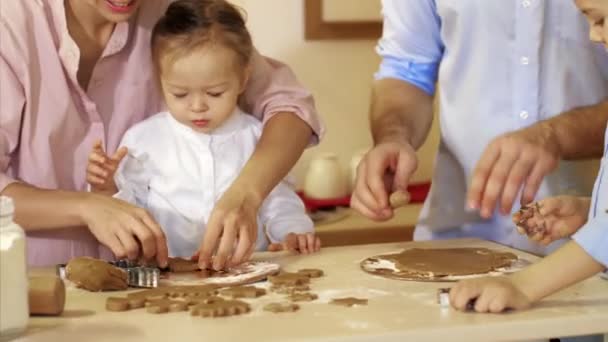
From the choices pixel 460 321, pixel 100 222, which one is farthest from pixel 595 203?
pixel 100 222

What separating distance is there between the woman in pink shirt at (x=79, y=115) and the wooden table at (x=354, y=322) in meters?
→ 0.34

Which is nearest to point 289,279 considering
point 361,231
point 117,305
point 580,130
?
point 117,305

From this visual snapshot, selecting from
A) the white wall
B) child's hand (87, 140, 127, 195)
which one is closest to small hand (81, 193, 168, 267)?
child's hand (87, 140, 127, 195)

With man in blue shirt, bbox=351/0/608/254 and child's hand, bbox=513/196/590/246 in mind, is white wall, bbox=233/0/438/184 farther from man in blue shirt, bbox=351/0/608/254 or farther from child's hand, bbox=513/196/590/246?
child's hand, bbox=513/196/590/246

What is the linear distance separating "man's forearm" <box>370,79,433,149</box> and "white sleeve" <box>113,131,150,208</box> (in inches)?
17.1

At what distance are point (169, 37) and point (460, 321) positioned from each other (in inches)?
35.9

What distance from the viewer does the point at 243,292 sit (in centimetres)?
139

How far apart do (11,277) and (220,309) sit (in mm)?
254

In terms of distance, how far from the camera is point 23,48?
1.79 m

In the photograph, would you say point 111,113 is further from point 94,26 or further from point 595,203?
point 595,203

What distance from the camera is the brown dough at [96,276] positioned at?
1445 mm

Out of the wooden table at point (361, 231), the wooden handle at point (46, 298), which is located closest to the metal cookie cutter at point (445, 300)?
the wooden handle at point (46, 298)

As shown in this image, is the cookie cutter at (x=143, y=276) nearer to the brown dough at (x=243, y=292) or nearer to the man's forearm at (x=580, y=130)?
the brown dough at (x=243, y=292)

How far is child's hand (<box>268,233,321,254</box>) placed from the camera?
173cm
